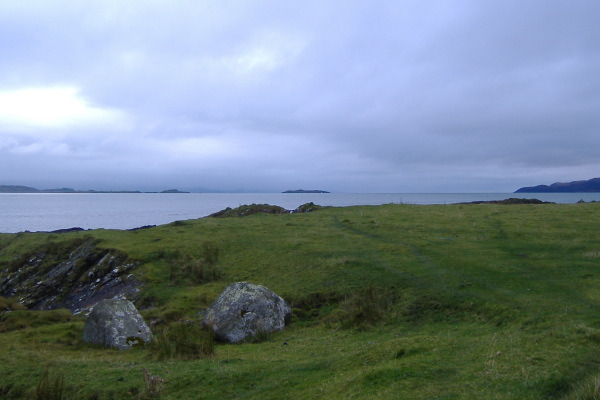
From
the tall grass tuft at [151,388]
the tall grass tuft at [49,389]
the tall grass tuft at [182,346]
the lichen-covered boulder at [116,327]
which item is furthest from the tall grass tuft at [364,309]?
the tall grass tuft at [49,389]

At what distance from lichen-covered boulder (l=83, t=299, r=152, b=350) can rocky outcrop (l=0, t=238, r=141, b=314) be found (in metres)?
8.46

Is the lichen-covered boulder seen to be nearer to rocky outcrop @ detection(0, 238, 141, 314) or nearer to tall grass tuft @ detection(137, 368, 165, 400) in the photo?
tall grass tuft @ detection(137, 368, 165, 400)

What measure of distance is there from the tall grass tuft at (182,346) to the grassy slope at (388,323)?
0.67 meters

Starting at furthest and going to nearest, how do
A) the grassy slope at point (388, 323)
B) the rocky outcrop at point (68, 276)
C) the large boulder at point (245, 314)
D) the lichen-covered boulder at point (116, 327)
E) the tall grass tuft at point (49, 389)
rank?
the rocky outcrop at point (68, 276) < the large boulder at point (245, 314) < the lichen-covered boulder at point (116, 327) < the tall grass tuft at point (49, 389) < the grassy slope at point (388, 323)

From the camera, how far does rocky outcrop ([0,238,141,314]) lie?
28.6m

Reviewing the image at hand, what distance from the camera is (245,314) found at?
17.9 meters

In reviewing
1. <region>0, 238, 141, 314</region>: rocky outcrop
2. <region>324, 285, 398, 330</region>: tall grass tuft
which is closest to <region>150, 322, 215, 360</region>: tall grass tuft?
<region>324, 285, 398, 330</region>: tall grass tuft

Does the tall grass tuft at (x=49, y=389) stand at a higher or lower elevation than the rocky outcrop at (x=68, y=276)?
higher

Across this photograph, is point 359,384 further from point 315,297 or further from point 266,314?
point 315,297

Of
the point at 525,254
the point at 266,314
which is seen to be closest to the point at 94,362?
the point at 266,314

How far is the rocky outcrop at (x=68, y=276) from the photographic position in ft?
93.7

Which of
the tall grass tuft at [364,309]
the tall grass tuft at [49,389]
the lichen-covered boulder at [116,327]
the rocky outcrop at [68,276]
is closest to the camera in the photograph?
the tall grass tuft at [49,389]

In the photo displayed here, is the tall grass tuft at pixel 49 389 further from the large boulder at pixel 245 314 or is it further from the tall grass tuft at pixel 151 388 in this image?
the large boulder at pixel 245 314

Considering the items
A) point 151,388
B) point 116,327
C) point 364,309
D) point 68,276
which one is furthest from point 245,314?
point 68,276
